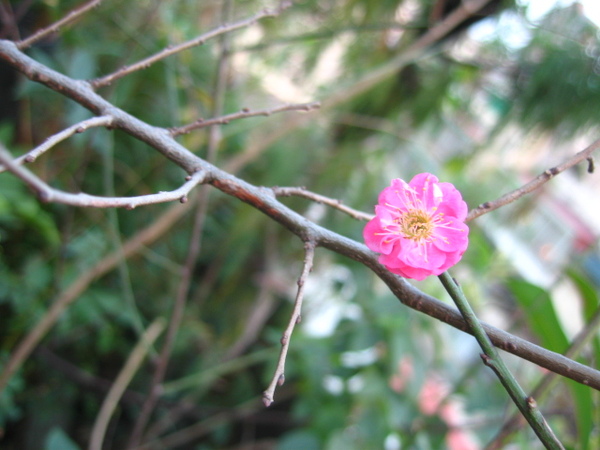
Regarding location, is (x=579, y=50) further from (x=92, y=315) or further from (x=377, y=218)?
(x=92, y=315)

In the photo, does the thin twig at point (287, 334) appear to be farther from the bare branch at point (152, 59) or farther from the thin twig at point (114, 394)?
the thin twig at point (114, 394)

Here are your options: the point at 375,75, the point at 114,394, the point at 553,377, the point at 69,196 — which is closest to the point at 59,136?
the point at 69,196

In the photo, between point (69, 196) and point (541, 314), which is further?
point (541, 314)

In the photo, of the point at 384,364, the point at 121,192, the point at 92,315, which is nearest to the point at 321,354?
the point at 384,364

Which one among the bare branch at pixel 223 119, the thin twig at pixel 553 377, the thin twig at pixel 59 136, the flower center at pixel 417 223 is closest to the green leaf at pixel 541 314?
the thin twig at pixel 553 377

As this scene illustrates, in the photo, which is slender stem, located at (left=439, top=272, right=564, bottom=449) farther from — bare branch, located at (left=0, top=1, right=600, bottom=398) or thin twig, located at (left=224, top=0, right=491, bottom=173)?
thin twig, located at (left=224, top=0, right=491, bottom=173)

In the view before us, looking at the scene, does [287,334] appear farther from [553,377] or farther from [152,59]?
[553,377]
